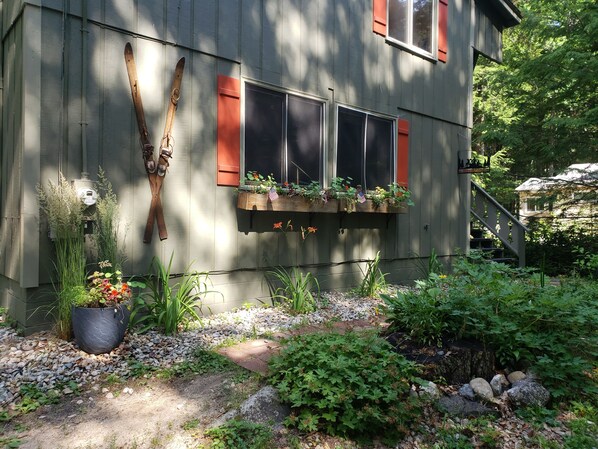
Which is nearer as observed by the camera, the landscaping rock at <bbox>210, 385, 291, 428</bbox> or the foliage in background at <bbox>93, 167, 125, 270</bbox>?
the landscaping rock at <bbox>210, 385, 291, 428</bbox>

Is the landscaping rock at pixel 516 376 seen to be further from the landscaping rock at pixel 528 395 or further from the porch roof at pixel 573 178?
the porch roof at pixel 573 178

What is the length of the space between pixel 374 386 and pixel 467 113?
263 inches

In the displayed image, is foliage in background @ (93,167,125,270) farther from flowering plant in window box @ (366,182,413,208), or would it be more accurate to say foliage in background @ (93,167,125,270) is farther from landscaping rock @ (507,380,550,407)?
flowering plant in window box @ (366,182,413,208)

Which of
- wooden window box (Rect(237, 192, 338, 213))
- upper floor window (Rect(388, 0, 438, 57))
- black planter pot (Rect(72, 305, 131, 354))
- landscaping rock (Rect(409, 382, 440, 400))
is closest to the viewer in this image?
landscaping rock (Rect(409, 382, 440, 400))

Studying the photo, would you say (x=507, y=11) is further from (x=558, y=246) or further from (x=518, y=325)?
(x=518, y=325)

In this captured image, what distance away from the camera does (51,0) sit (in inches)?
144

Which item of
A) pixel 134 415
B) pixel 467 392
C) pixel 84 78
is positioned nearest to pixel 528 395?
pixel 467 392

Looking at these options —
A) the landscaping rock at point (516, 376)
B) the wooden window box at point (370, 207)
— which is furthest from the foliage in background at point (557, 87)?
the landscaping rock at point (516, 376)

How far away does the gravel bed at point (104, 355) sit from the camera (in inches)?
115

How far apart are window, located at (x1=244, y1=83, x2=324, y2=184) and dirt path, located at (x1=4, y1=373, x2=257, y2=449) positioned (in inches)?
103

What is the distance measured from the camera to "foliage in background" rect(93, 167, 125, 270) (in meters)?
3.50

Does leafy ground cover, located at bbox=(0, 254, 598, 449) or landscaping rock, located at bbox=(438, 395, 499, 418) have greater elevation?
leafy ground cover, located at bbox=(0, 254, 598, 449)

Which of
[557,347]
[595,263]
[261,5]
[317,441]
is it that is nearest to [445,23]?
[261,5]

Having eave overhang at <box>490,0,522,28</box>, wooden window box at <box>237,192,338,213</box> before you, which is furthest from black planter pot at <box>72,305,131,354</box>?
eave overhang at <box>490,0,522,28</box>
